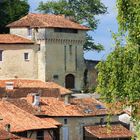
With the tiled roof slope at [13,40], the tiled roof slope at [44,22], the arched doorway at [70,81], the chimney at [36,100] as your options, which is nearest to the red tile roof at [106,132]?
the chimney at [36,100]

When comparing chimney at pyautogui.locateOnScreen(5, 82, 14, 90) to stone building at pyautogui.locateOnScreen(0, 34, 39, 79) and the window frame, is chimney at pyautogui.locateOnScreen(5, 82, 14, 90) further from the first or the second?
the window frame

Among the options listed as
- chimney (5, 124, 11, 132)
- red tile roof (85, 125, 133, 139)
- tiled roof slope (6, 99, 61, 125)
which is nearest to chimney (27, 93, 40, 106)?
tiled roof slope (6, 99, 61, 125)

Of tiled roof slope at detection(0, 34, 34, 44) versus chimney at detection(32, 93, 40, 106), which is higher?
tiled roof slope at detection(0, 34, 34, 44)

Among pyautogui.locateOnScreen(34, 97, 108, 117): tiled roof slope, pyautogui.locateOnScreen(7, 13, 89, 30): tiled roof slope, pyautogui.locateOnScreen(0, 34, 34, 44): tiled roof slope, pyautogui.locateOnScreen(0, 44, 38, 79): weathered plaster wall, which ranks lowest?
pyautogui.locateOnScreen(34, 97, 108, 117): tiled roof slope

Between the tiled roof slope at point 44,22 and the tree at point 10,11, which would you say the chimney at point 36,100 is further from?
the tree at point 10,11

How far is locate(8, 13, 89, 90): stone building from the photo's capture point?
64.9m

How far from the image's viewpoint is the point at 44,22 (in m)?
65.1

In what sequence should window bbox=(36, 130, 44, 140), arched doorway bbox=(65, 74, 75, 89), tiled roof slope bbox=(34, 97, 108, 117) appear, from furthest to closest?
1. arched doorway bbox=(65, 74, 75, 89)
2. tiled roof slope bbox=(34, 97, 108, 117)
3. window bbox=(36, 130, 44, 140)

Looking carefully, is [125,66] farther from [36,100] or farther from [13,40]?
[13,40]

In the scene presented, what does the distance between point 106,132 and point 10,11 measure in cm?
2290

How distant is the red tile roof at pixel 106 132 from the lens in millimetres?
54344

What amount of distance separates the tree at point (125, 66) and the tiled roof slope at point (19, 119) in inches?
684

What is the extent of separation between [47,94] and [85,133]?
20.1ft

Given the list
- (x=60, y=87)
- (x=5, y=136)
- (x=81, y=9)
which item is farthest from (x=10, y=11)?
(x=5, y=136)
